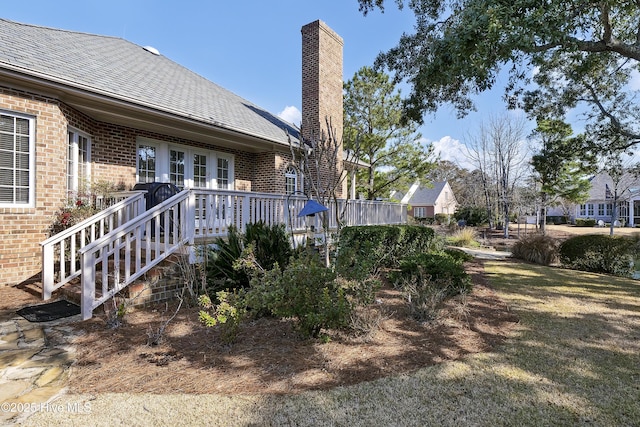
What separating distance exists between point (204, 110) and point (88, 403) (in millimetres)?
8220

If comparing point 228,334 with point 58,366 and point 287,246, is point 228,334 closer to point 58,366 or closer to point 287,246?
point 58,366

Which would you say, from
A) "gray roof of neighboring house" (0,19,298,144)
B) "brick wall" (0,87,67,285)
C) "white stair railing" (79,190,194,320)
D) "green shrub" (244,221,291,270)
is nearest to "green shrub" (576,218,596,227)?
"gray roof of neighboring house" (0,19,298,144)

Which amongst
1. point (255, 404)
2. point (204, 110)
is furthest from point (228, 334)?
point (204, 110)

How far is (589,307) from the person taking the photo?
6.34m

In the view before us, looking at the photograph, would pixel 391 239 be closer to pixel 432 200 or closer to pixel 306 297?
pixel 306 297

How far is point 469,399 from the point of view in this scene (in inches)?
121

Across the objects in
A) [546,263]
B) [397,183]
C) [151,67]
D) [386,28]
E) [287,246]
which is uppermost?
[386,28]

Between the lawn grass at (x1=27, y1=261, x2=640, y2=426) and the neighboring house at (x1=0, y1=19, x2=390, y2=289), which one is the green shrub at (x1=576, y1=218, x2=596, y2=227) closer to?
the neighboring house at (x1=0, y1=19, x2=390, y2=289)

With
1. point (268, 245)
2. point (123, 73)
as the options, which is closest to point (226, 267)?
point (268, 245)

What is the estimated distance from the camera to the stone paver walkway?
2.86m

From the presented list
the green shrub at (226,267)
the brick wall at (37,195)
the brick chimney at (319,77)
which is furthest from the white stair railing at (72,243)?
the brick chimney at (319,77)

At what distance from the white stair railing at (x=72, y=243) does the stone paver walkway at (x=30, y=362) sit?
2.80 ft

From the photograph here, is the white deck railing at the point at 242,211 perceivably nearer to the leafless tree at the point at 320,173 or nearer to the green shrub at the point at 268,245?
the leafless tree at the point at 320,173

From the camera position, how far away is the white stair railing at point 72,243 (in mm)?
5488
